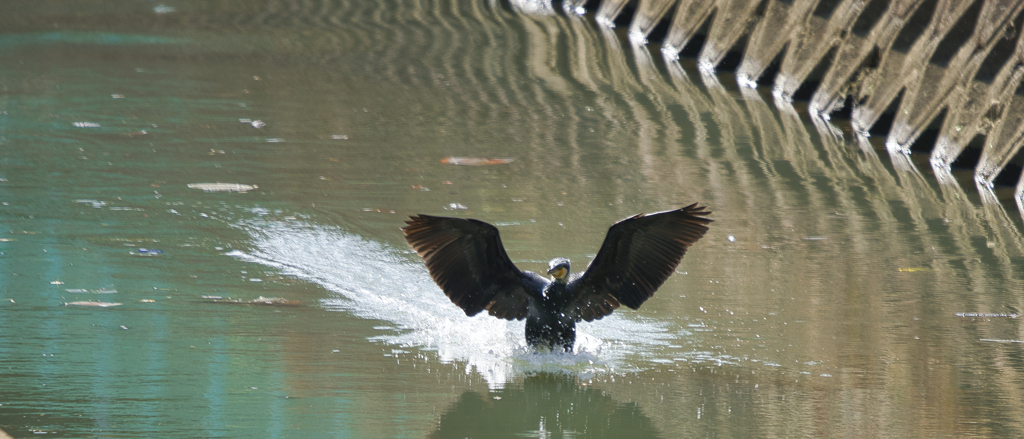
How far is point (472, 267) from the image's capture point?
4.21 m

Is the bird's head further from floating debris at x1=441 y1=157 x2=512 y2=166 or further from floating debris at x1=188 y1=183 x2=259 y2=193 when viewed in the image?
floating debris at x1=441 y1=157 x2=512 y2=166

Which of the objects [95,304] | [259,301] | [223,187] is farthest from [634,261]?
[223,187]

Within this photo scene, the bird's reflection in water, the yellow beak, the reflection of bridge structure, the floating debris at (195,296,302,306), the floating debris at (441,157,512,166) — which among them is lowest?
the bird's reflection in water

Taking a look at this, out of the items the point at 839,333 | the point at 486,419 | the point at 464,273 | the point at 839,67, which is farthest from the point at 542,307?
the point at 839,67

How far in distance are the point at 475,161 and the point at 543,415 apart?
10.9 feet

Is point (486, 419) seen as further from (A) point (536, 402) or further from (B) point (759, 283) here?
(B) point (759, 283)

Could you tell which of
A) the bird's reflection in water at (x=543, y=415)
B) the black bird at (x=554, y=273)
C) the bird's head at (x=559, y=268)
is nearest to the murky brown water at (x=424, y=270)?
the bird's reflection in water at (x=543, y=415)

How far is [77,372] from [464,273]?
1329mm

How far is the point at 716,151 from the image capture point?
7379 mm

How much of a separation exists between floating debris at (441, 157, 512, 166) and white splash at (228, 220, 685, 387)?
139 centimetres

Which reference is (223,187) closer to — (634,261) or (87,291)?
(87,291)

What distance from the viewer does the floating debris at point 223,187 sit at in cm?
605

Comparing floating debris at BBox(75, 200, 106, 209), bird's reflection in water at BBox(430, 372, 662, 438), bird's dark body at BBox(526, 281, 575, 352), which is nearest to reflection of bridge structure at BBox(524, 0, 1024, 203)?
bird's dark body at BBox(526, 281, 575, 352)

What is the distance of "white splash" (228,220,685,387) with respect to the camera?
166 inches
